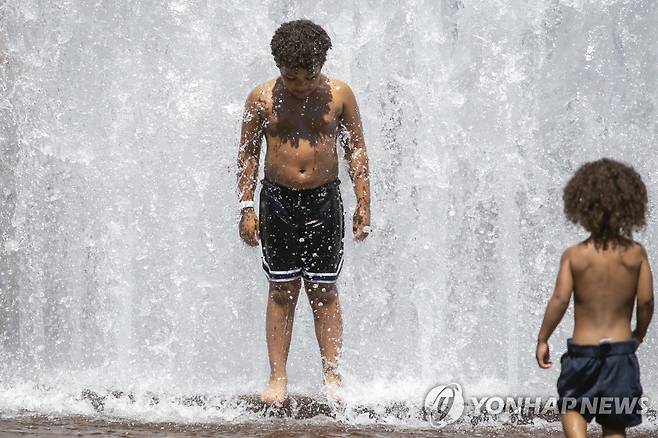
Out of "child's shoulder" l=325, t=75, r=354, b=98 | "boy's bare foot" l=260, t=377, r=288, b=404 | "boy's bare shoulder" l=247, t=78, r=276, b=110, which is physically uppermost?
"child's shoulder" l=325, t=75, r=354, b=98

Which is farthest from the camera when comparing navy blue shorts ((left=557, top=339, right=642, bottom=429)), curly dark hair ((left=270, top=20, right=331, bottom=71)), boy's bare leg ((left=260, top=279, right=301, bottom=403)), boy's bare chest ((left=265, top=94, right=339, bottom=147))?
boy's bare leg ((left=260, top=279, right=301, bottom=403))

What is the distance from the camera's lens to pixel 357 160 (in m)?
5.50

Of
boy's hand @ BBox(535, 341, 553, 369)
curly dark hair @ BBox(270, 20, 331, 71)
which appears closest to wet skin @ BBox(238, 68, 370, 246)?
curly dark hair @ BBox(270, 20, 331, 71)

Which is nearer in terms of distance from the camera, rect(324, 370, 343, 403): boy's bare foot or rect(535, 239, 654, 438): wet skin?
rect(535, 239, 654, 438): wet skin

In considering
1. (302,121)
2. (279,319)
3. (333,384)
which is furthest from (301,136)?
(333,384)

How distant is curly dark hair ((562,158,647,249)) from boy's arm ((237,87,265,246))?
1.71 meters

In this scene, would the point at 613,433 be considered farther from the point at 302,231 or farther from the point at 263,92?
the point at 263,92

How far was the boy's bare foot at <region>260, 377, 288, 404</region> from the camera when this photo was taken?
5.38 m

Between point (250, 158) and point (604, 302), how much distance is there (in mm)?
1908

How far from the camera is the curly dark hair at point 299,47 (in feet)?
16.9

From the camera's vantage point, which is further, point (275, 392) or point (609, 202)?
point (275, 392)

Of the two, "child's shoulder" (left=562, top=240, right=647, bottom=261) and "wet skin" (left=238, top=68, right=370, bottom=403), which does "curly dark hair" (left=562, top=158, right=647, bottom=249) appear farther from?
"wet skin" (left=238, top=68, right=370, bottom=403)

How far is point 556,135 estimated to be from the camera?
7.61m

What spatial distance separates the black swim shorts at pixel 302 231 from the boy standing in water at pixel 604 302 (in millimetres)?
1542
